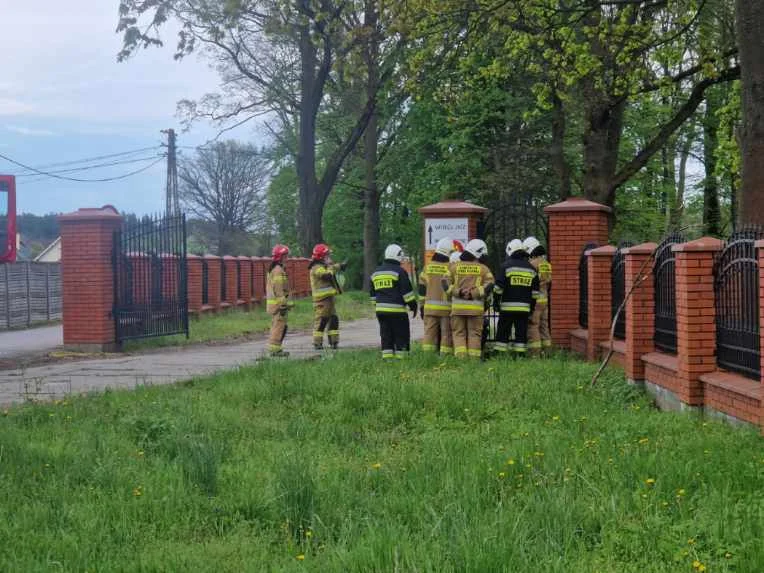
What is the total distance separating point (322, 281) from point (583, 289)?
430 centimetres

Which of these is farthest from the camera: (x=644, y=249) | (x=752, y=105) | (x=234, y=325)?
(x=234, y=325)

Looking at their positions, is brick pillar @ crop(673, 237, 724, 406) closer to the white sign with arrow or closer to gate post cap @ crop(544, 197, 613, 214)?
gate post cap @ crop(544, 197, 613, 214)

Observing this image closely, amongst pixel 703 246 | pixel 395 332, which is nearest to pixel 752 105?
pixel 703 246

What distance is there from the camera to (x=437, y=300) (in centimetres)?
1214

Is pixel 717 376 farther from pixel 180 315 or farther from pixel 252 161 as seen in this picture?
pixel 252 161

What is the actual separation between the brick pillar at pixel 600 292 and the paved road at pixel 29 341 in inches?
380

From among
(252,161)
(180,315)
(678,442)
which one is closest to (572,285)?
(678,442)

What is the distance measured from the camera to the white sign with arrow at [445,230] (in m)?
13.1

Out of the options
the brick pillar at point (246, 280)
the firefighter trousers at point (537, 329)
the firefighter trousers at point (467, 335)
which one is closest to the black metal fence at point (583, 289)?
the firefighter trousers at point (537, 329)

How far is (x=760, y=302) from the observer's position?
6492mm

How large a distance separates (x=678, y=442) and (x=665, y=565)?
224cm

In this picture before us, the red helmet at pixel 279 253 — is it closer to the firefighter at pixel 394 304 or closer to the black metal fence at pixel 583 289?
the firefighter at pixel 394 304

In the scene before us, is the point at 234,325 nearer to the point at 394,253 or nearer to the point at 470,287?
the point at 394,253

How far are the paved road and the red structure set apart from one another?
1.78 meters
